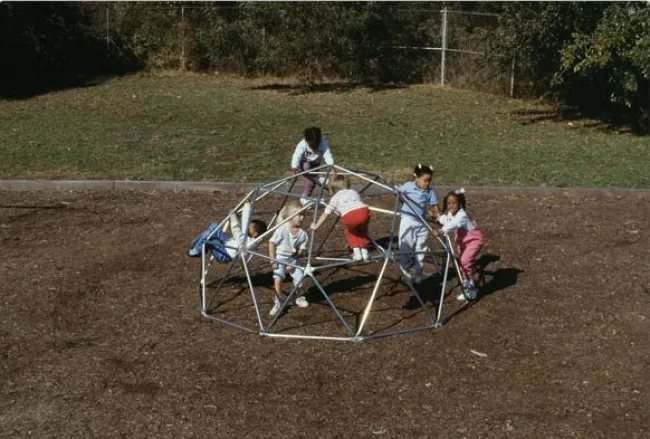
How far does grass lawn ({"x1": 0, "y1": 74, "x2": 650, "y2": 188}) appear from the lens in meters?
13.0

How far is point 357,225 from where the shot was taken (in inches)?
292

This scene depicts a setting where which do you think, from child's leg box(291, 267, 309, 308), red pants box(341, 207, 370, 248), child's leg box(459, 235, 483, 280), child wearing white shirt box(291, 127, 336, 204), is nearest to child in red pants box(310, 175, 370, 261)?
red pants box(341, 207, 370, 248)

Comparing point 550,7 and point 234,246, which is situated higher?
point 550,7

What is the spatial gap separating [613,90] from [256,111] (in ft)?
24.6

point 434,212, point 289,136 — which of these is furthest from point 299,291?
point 289,136

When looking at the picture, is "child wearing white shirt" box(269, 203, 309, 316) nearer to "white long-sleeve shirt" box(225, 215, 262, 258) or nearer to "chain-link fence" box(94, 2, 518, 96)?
"white long-sleeve shirt" box(225, 215, 262, 258)

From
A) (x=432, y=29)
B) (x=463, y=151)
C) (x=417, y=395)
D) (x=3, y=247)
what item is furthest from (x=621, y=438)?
(x=432, y=29)

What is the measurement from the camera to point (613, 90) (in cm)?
1742

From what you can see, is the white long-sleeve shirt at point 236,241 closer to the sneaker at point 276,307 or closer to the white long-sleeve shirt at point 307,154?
the sneaker at point 276,307

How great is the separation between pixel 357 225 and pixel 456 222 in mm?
966

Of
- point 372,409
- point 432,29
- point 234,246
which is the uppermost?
point 432,29

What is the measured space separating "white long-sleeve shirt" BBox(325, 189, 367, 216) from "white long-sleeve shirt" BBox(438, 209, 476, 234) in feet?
2.72

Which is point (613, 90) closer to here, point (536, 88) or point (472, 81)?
point (536, 88)

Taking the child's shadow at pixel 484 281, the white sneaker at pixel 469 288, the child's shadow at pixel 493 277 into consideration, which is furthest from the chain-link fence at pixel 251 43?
the white sneaker at pixel 469 288
